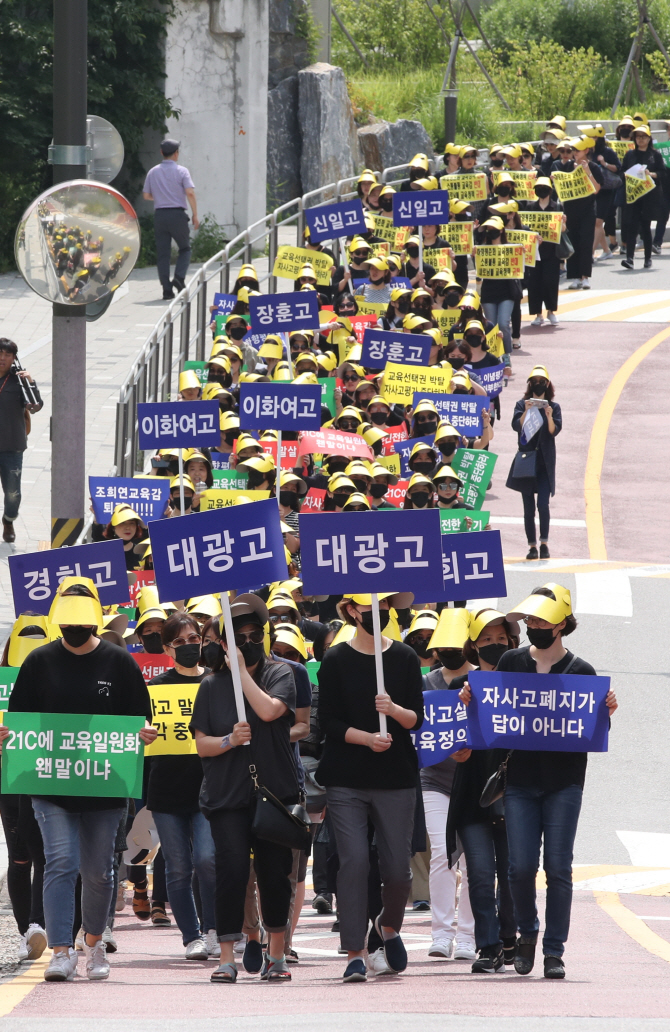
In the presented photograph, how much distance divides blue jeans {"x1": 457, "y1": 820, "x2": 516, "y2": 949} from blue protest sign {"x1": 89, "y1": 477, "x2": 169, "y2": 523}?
5.06 meters

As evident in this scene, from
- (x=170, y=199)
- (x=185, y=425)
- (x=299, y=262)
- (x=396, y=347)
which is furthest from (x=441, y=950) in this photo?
(x=170, y=199)

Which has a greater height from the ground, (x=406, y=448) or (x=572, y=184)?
(x=572, y=184)

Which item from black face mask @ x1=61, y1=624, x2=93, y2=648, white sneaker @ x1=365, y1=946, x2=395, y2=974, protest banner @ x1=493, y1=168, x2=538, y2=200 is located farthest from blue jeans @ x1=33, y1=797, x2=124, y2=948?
protest banner @ x1=493, y1=168, x2=538, y2=200

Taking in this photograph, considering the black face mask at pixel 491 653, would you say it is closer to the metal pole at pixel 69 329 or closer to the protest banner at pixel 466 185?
the metal pole at pixel 69 329

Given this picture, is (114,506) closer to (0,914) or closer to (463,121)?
(0,914)

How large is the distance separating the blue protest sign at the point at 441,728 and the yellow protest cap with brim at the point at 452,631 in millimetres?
240

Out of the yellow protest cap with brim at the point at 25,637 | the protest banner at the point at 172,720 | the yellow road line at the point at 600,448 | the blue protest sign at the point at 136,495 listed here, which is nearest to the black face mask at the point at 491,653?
the protest banner at the point at 172,720

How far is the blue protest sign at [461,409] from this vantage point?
15.4 meters

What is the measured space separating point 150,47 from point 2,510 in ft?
46.5

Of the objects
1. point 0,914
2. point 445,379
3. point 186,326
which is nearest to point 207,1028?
point 0,914

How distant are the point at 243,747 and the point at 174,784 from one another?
838 millimetres

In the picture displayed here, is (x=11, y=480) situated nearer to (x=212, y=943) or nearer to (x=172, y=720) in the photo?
(x=172, y=720)

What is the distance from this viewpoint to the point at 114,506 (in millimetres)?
12336

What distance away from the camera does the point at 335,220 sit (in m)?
19.8
